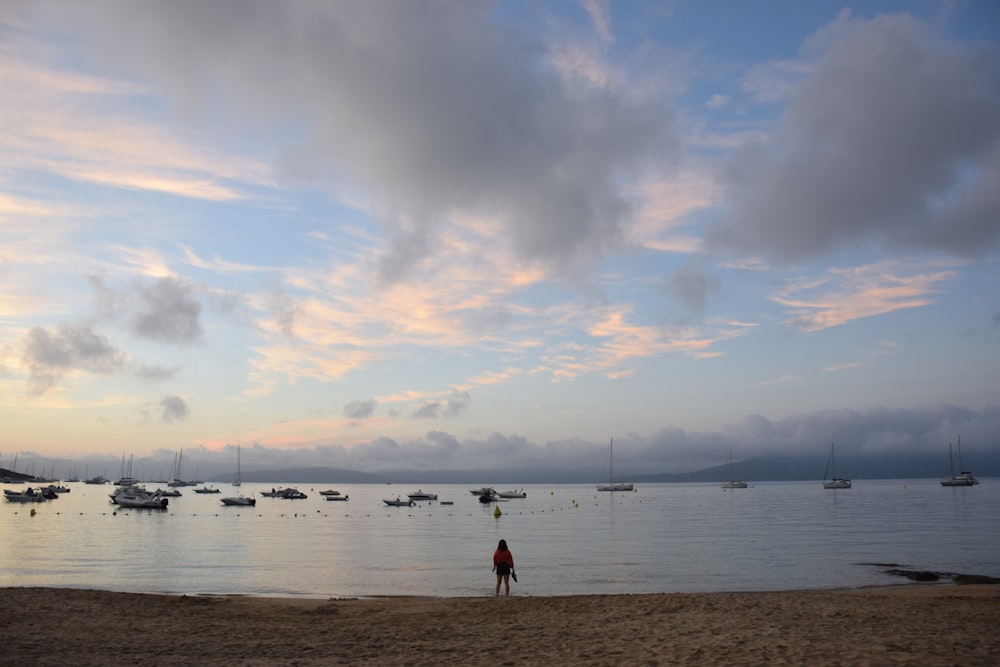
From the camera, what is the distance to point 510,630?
19625mm

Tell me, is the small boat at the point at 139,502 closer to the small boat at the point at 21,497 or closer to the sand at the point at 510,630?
the small boat at the point at 21,497

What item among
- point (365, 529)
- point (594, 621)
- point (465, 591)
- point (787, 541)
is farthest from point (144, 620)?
point (365, 529)

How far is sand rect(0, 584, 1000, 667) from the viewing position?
15422 millimetres

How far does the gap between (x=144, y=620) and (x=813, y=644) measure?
1970 centimetres

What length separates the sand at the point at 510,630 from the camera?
A: 15.4 m

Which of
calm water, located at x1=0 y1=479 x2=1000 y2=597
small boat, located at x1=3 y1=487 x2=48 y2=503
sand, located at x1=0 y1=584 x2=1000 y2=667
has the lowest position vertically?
small boat, located at x1=3 y1=487 x2=48 y2=503

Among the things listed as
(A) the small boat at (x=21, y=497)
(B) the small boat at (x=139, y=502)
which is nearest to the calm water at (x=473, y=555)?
(B) the small boat at (x=139, y=502)

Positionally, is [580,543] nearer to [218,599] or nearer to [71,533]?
[218,599]

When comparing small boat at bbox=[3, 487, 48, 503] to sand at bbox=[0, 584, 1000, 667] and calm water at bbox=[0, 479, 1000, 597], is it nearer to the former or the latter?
calm water at bbox=[0, 479, 1000, 597]

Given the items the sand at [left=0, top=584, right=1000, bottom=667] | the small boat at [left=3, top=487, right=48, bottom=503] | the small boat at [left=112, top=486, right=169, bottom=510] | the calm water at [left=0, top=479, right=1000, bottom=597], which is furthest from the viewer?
the small boat at [left=3, top=487, right=48, bottom=503]

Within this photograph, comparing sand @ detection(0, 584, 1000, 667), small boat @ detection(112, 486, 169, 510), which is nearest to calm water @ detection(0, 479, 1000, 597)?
sand @ detection(0, 584, 1000, 667)

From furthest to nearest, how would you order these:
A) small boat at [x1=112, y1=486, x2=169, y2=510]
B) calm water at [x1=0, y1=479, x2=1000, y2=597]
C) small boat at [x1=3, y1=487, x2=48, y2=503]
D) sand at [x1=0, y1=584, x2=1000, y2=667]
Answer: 1. small boat at [x1=3, y1=487, x2=48, y2=503]
2. small boat at [x1=112, y1=486, x2=169, y2=510]
3. calm water at [x1=0, y1=479, x2=1000, y2=597]
4. sand at [x1=0, y1=584, x2=1000, y2=667]

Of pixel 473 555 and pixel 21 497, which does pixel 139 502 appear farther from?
pixel 473 555

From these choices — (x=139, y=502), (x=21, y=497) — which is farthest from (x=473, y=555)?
(x=21, y=497)
